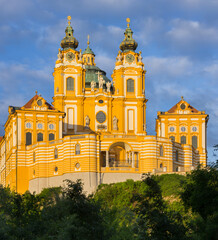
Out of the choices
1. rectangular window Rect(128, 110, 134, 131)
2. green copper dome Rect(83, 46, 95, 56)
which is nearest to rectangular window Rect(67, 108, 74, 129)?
rectangular window Rect(128, 110, 134, 131)

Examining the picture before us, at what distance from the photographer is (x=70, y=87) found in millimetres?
130375

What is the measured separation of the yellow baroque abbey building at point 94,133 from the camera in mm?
111062

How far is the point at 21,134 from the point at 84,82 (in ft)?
57.8

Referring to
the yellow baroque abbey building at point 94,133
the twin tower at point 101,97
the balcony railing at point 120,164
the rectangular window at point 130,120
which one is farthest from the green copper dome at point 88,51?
the balcony railing at point 120,164

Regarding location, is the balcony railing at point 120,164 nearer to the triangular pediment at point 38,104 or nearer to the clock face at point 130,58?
the triangular pediment at point 38,104

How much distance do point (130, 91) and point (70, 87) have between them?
10.9 metres

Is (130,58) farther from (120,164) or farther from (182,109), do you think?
(120,164)

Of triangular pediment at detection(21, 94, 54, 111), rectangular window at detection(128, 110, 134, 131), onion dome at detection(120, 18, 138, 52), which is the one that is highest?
onion dome at detection(120, 18, 138, 52)

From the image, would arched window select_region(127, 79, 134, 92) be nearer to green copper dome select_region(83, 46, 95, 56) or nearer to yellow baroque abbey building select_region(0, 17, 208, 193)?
yellow baroque abbey building select_region(0, 17, 208, 193)

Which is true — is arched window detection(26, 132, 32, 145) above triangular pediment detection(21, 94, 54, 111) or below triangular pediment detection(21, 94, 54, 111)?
below

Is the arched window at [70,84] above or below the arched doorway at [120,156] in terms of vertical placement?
above

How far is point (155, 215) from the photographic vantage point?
56219 mm

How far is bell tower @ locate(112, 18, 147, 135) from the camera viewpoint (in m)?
130

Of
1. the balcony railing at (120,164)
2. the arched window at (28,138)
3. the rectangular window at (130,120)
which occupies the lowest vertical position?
the balcony railing at (120,164)
